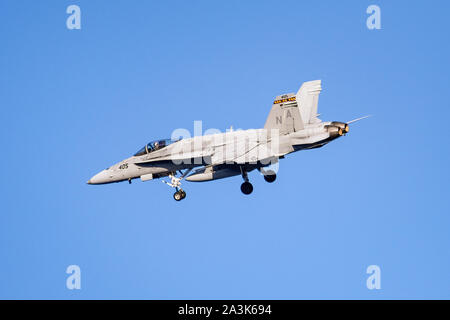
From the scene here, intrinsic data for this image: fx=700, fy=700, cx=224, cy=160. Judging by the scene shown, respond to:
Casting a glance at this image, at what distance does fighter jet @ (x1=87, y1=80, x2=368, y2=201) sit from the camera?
92.8 ft

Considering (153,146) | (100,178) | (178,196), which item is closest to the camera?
(178,196)

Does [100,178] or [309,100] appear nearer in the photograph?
[309,100]

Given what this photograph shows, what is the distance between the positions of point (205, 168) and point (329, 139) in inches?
229

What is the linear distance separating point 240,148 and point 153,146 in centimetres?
488

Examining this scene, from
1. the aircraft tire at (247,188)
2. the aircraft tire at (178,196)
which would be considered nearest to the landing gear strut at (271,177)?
the aircraft tire at (247,188)

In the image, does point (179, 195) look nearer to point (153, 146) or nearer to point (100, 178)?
point (153, 146)

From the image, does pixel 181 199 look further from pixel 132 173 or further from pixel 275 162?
pixel 275 162

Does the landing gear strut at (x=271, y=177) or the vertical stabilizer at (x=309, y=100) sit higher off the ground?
the vertical stabilizer at (x=309, y=100)

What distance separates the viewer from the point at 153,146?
31.9 meters

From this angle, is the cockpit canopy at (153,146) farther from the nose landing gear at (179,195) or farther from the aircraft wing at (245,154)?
the aircraft wing at (245,154)

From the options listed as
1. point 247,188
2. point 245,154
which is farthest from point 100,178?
point 245,154

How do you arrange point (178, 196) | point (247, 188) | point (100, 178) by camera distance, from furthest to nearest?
point (100, 178), point (178, 196), point (247, 188)

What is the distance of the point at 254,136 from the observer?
29250 millimetres

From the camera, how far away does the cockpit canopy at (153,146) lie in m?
31.7
